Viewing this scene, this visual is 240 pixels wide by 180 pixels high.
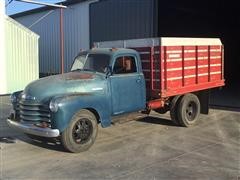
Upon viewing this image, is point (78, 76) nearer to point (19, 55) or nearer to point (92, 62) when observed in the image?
point (92, 62)

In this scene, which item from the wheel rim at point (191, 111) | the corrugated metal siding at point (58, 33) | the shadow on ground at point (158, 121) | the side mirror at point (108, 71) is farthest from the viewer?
the corrugated metal siding at point (58, 33)

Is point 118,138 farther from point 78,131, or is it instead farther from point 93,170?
point 93,170

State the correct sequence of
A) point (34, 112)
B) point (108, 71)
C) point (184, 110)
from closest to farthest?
point (34, 112)
point (108, 71)
point (184, 110)

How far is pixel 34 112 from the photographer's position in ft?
27.1

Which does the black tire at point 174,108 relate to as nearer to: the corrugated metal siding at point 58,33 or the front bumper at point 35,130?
the front bumper at point 35,130

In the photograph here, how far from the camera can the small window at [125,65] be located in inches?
371

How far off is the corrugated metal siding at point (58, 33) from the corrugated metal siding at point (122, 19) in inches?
71.2

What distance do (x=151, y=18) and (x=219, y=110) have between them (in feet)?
17.9

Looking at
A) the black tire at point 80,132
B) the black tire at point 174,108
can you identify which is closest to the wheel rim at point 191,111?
the black tire at point 174,108

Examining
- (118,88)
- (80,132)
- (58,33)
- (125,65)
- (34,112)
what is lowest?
(80,132)

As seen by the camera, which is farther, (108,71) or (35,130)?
(108,71)

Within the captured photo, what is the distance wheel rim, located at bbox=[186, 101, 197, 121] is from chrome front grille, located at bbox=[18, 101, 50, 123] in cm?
445

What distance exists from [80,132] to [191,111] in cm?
411

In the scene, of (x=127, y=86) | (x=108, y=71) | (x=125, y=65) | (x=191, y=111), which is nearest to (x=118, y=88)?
(x=127, y=86)
